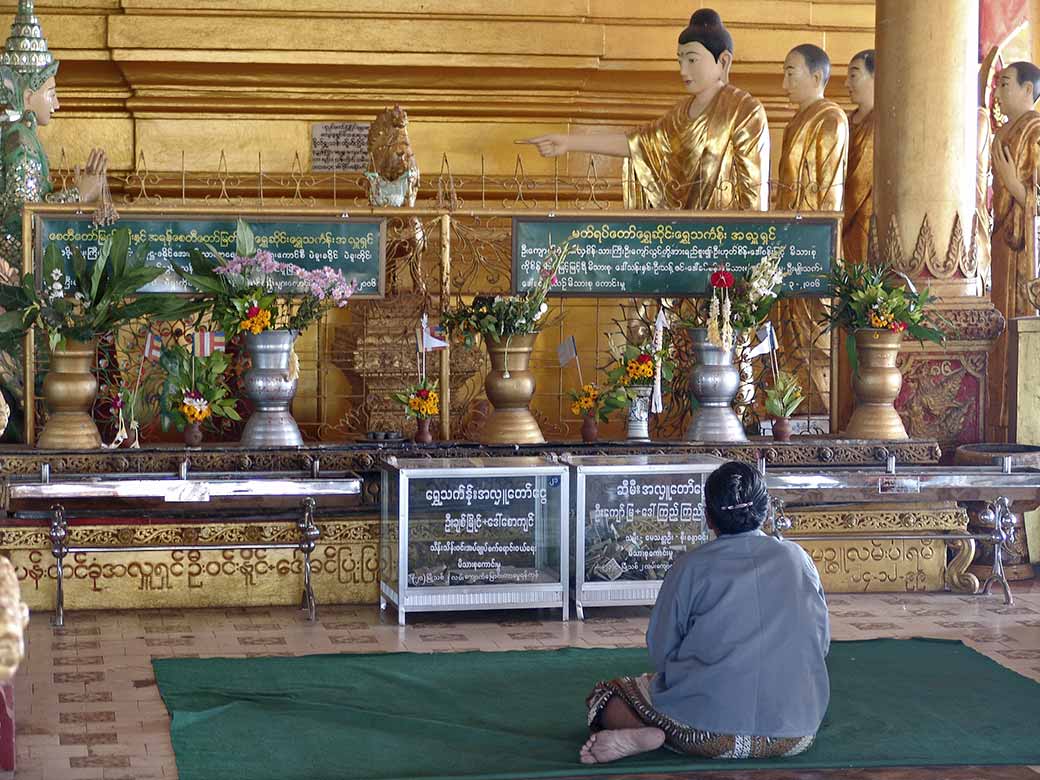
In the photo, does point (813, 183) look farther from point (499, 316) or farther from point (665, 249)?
point (499, 316)

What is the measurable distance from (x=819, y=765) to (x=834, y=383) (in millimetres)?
4022

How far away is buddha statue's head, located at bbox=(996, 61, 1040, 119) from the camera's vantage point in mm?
10336

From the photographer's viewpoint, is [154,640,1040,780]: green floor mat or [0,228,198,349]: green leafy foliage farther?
[0,228,198,349]: green leafy foliage

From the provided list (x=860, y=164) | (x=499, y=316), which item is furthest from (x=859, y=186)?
(x=499, y=316)

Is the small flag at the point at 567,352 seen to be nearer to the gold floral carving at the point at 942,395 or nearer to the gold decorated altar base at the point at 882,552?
the gold decorated altar base at the point at 882,552

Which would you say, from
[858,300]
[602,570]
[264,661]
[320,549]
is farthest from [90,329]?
[858,300]

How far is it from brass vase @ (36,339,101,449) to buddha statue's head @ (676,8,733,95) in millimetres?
3648

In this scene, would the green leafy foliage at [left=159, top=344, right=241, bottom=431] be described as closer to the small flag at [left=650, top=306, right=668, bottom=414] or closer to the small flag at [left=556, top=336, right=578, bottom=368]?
the small flag at [left=556, top=336, right=578, bottom=368]

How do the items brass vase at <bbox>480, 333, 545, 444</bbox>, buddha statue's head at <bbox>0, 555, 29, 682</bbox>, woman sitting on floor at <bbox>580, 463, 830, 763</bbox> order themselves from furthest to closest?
brass vase at <bbox>480, 333, 545, 444</bbox>
woman sitting on floor at <bbox>580, 463, 830, 763</bbox>
buddha statue's head at <bbox>0, 555, 29, 682</bbox>

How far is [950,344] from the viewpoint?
349 inches

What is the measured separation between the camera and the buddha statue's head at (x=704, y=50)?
9.28 m

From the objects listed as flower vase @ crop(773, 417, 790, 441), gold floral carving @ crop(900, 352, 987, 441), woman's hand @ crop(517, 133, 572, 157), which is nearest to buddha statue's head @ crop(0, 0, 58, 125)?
woman's hand @ crop(517, 133, 572, 157)

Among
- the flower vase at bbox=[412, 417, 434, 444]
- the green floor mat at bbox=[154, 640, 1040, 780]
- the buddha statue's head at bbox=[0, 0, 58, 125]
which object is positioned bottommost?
the green floor mat at bbox=[154, 640, 1040, 780]

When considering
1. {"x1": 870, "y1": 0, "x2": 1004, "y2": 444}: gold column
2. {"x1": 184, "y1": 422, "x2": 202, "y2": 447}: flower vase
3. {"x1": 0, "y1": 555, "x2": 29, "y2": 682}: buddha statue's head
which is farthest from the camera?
{"x1": 870, "y1": 0, "x2": 1004, "y2": 444}: gold column
